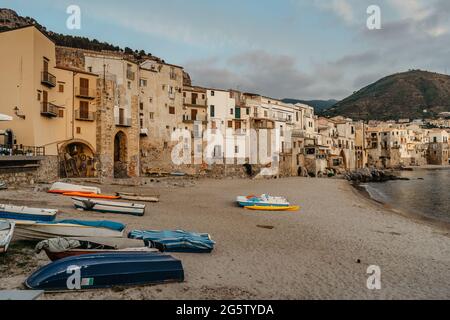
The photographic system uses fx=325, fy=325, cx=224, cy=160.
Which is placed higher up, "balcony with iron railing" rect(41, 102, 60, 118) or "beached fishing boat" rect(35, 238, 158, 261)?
"balcony with iron railing" rect(41, 102, 60, 118)

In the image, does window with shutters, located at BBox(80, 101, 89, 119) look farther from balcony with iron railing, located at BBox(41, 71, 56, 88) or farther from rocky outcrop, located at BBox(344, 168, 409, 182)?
rocky outcrop, located at BBox(344, 168, 409, 182)

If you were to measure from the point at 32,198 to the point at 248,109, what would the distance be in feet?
135

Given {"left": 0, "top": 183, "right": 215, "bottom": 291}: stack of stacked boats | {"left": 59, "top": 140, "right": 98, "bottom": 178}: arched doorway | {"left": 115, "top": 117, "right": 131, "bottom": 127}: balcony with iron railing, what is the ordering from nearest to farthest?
{"left": 0, "top": 183, "right": 215, "bottom": 291}: stack of stacked boats, {"left": 59, "top": 140, "right": 98, "bottom": 178}: arched doorway, {"left": 115, "top": 117, "right": 131, "bottom": 127}: balcony with iron railing

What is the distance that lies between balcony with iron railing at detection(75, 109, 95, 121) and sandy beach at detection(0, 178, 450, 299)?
480 inches

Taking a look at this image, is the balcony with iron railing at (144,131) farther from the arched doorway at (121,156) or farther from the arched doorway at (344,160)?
the arched doorway at (344,160)

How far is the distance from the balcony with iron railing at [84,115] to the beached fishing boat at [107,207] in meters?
17.4

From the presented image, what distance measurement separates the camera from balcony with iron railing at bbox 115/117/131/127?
3709cm

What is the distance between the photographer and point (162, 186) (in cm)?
3544

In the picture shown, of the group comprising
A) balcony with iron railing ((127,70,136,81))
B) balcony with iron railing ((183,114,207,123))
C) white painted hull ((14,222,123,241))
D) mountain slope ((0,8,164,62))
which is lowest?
Answer: white painted hull ((14,222,123,241))

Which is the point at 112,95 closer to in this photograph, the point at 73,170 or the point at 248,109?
the point at 73,170

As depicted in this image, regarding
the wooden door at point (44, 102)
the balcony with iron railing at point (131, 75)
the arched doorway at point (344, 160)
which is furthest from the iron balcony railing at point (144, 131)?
the arched doorway at point (344, 160)

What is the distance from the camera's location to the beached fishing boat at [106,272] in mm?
7176

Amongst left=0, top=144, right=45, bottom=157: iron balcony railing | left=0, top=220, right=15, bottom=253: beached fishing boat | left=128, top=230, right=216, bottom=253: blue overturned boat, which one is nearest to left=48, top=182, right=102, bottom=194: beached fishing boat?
left=0, top=144, right=45, bottom=157: iron balcony railing
